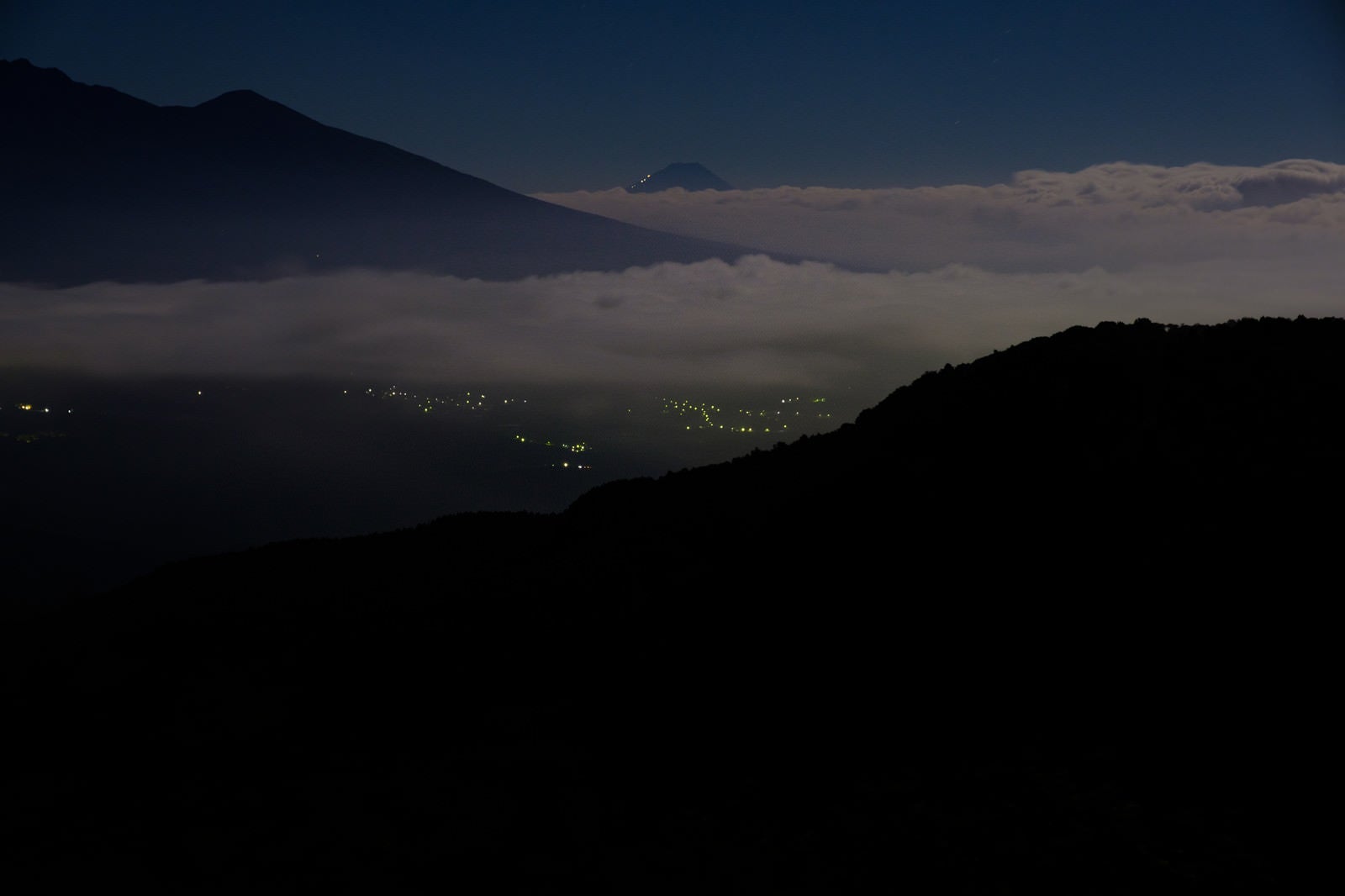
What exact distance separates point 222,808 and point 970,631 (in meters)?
13.7

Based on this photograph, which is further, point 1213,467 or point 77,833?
point 1213,467

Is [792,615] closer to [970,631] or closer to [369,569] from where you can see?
[970,631]

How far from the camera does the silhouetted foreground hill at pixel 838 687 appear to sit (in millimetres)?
13266

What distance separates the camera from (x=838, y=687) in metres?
17.0

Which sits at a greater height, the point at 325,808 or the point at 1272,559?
the point at 1272,559

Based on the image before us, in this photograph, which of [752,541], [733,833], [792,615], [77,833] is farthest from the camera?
[752,541]

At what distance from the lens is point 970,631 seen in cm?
1742

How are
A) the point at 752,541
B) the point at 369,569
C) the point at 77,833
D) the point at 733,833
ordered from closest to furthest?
the point at 733,833, the point at 77,833, the point at 752,541, the point at 369,569

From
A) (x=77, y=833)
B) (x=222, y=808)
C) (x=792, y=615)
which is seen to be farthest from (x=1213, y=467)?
(x=77, y=833)

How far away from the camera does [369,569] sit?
28.3m

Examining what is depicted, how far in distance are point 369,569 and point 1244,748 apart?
903 inches

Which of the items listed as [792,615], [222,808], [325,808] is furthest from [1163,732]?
[222,808]

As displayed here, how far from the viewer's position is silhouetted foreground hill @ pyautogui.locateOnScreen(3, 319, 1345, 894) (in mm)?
13266

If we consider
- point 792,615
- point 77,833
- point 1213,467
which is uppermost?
point 1213,467
